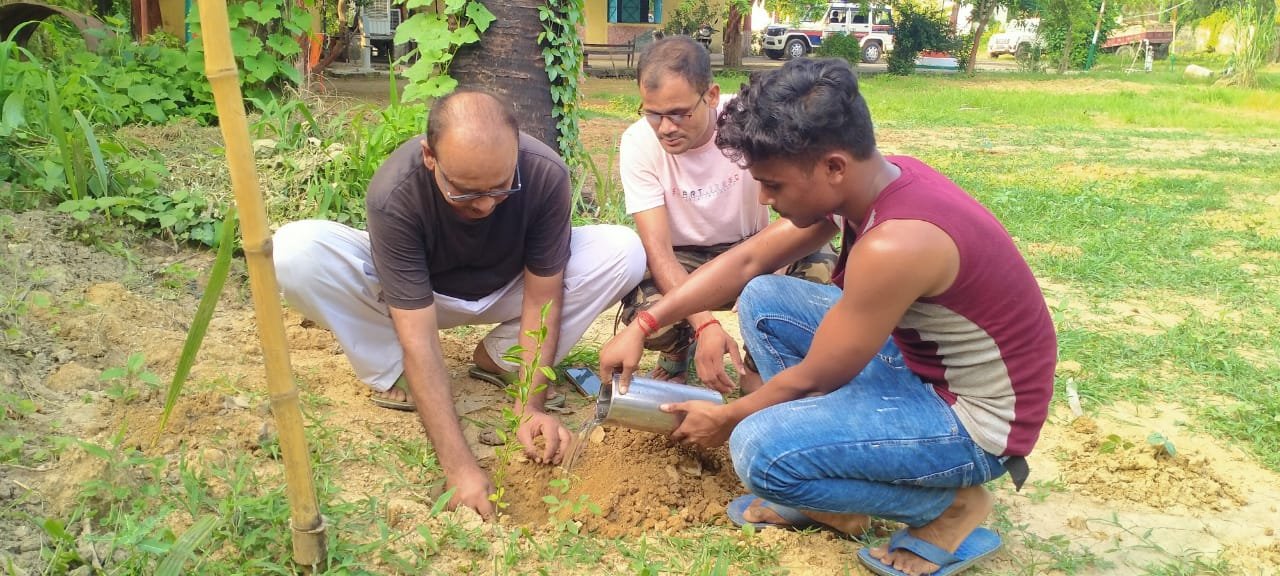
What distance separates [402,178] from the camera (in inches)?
99.2

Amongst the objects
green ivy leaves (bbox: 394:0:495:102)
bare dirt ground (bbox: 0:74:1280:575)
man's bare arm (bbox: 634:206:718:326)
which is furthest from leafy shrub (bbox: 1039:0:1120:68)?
man's bare arm (bbox: 634:206:718:326)

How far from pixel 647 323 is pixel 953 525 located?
0.92 meters

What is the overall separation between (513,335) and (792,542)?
1.22 m

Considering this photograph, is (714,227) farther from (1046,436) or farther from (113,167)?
(113,167)

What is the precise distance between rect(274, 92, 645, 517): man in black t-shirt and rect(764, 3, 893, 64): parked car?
26719mm

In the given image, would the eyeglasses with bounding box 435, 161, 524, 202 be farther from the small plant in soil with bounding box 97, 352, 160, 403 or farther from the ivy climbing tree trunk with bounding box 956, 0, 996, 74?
the ivy climbing tree trunk with bounding box 956, 0, 996, 74

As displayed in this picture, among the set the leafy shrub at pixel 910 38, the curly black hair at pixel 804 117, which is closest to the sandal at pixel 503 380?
the curly black hair at pixel 804 117

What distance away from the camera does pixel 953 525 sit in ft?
7.20

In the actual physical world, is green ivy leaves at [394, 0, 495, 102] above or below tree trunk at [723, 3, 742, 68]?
below

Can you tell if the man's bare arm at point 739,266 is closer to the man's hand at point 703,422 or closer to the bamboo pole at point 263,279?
the man's hand at point 703,422

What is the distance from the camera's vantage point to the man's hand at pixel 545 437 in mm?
2567

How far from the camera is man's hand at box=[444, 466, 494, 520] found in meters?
2.34

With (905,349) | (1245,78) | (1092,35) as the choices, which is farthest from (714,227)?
(1092,35)

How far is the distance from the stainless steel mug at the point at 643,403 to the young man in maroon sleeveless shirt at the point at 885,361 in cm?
7
